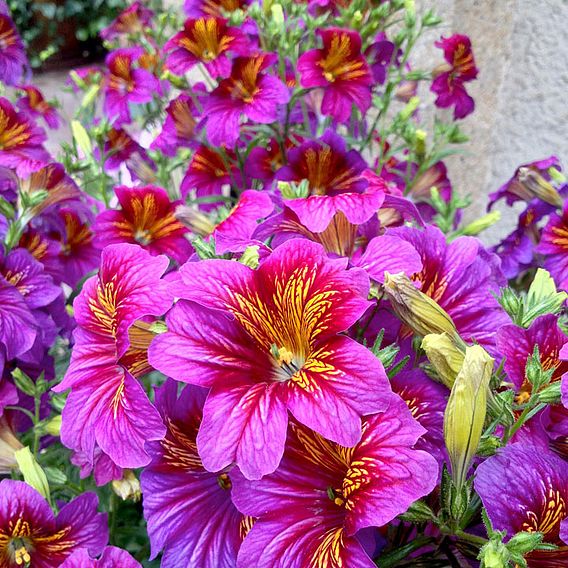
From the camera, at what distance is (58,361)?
1.13 m

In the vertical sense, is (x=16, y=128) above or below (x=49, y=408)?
above

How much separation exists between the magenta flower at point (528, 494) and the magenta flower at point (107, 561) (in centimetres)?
27

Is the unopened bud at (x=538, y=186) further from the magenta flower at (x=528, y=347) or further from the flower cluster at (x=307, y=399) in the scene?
the magenta flower at (x=528, y=347)

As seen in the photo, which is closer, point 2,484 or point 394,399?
point 394,399

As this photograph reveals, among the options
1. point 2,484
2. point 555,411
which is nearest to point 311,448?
point 555,411

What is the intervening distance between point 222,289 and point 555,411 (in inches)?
10.8

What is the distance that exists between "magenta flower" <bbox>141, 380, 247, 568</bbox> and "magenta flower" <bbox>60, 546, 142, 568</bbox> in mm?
23

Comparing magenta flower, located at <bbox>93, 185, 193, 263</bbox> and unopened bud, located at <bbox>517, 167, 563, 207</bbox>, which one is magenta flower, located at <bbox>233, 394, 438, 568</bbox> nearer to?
magenta flower, located at <bbox>93, 185, 193, 263</bbox>

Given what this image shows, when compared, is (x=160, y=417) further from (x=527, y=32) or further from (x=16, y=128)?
(x=527, y=32)

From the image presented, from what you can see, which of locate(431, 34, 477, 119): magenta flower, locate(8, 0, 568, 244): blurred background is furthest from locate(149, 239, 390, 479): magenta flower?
locate(8, 0, 568, 244): blurred background

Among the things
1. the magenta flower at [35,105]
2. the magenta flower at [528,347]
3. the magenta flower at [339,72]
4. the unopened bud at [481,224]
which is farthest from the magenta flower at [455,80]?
the magenta flower at [35,105]

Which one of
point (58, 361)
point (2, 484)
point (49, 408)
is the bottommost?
point (58, 361)

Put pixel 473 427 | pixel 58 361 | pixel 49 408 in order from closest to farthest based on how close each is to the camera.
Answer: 1. pixel 473 427
2. pixel 49 408
3. pixel 58 361

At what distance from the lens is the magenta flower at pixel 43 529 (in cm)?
57
